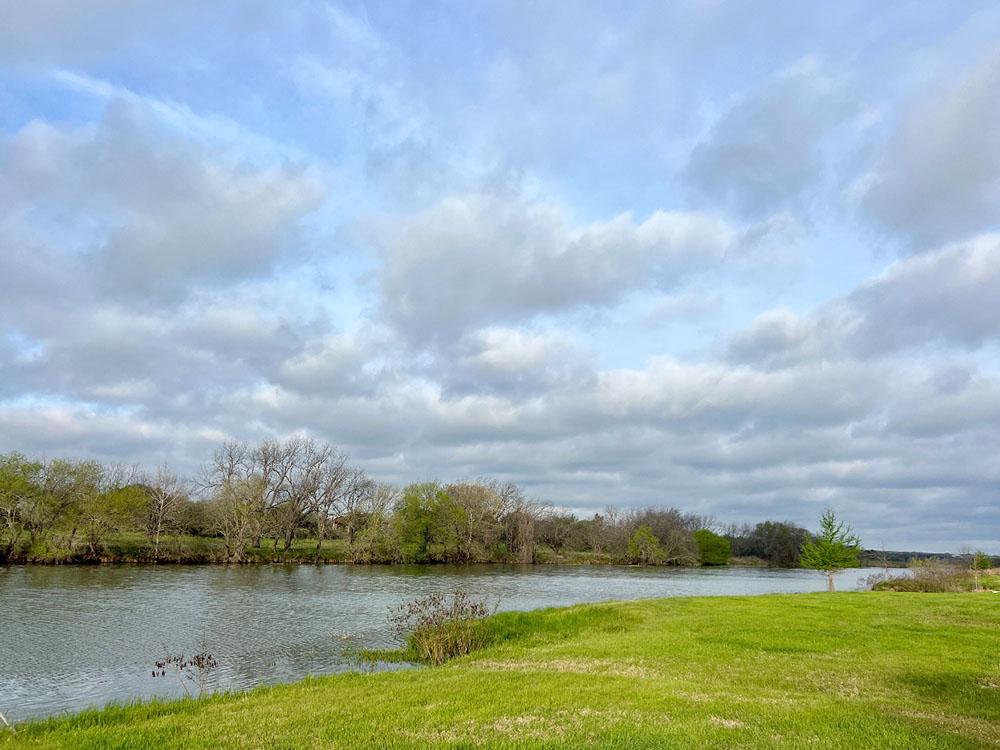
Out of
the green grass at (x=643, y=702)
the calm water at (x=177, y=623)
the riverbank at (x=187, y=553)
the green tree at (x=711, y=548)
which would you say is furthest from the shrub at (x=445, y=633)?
the green tree at (x=711, y=548)

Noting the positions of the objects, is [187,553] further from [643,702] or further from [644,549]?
[643,702]

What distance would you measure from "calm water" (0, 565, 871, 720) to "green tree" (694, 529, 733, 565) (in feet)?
276

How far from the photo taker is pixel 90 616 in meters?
34.0

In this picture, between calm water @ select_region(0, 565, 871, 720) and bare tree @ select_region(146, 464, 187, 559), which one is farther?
bare tree @ select_region(146, 464, 187, 559)

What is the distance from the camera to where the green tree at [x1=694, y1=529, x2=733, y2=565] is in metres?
142

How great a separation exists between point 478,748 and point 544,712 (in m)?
2.47

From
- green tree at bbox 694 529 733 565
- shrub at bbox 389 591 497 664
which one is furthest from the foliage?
shrub at bbox 389 591 497 664

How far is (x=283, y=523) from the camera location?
315 ft

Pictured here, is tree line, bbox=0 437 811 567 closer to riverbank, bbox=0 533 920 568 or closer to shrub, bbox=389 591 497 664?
riverbank, bbox=0 533 920 568

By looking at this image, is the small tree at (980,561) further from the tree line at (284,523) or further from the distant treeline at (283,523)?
the tree line at (284,523)

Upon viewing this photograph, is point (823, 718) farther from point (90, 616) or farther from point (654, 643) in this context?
point (90, 616)

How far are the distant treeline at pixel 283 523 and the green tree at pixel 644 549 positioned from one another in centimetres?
20

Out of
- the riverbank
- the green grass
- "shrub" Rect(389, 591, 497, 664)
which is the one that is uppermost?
the green grass

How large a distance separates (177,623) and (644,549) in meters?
108
